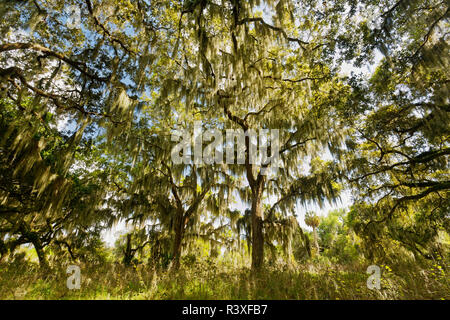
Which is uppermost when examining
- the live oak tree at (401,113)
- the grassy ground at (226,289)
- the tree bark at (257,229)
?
the live oak tree at (401,113)

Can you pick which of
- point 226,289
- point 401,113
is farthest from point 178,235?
point 401,113

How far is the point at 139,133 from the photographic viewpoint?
25.3 feet

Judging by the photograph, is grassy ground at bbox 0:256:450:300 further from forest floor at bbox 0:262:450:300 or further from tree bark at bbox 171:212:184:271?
tree bark at bbox 171:212:184:271

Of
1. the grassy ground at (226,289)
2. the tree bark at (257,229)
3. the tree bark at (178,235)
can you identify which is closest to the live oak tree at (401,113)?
the tree bark at (257,229)

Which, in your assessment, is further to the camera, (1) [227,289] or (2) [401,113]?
(2) [401,113]

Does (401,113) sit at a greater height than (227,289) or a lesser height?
greater

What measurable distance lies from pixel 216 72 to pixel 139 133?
3.79m

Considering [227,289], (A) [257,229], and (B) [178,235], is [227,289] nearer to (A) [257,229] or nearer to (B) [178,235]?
(A) [257,229]

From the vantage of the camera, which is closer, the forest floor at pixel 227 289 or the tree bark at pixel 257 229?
the forest floor at pixel 227 289

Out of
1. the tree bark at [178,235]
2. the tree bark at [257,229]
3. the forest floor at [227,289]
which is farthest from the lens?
the tree bark at [178,235]

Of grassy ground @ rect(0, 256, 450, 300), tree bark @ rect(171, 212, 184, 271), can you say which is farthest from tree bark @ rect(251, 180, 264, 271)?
tree bark @ rect(171, 212, 184, 271)

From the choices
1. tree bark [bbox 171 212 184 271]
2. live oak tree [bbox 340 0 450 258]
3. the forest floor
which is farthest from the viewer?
tree bark [bbox 171 212 184 271]

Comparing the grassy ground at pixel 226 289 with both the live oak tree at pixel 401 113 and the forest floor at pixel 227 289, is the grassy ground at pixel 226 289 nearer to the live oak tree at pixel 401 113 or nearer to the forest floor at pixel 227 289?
the forest floor at pixel 227 289

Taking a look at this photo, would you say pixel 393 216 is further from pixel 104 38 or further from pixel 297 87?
pixel 104 38
